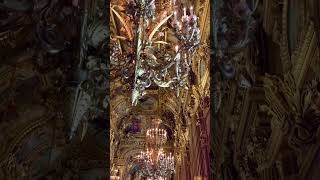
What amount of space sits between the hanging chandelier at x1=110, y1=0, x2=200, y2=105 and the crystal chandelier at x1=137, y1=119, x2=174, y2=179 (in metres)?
7.18

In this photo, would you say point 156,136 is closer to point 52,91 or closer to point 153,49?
point 153,49

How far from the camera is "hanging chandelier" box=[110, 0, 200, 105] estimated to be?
10.8 m

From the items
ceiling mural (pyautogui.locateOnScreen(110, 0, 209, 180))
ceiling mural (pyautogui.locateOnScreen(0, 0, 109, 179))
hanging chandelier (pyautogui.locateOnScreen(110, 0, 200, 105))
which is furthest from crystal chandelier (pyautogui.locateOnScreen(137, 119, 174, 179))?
ceiling mural (pyautogui.locateOnScreen(0, 0, 109, 179))

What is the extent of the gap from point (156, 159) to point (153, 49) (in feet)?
29.0

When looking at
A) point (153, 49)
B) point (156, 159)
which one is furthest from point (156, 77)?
point (156, 159)

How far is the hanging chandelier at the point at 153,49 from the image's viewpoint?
10820 millimetres

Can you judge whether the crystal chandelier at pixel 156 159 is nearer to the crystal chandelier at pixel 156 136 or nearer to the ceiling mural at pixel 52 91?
the crystal chandelier at pixel 156 136

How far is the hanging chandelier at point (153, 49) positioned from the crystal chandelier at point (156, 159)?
7.18m

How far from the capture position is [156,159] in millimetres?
21062

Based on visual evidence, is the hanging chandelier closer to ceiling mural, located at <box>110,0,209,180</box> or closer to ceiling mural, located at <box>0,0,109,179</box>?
ceiling mural, located at <box>110,0,209,180</box>

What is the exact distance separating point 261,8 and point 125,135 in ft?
63.5

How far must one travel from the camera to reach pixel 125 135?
24.3 m

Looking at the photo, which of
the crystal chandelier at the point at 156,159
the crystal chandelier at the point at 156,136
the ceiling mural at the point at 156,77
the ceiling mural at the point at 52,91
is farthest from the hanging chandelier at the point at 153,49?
the crystal chandelier at the point at 156,159

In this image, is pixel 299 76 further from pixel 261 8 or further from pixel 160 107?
pixel 160 107
